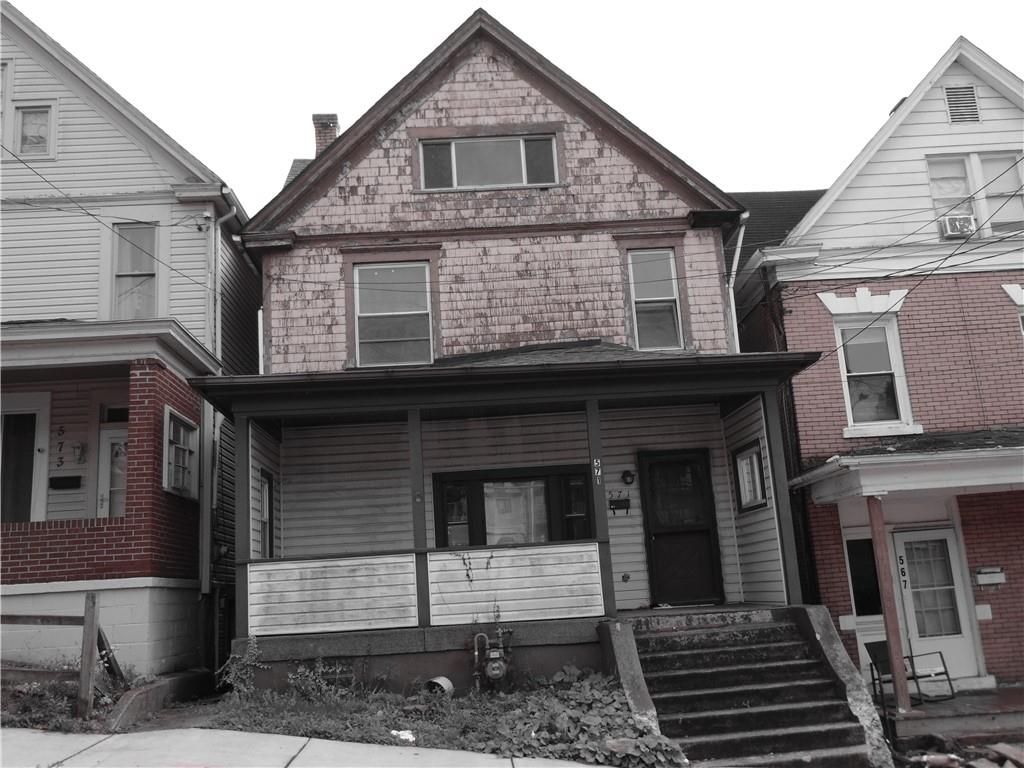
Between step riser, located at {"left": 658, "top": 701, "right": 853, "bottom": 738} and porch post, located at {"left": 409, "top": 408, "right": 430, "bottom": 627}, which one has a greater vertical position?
porch post, located at {"left": 409, "top": 408, "right": 430, "bottom": 627}

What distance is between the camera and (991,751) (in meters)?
9.20

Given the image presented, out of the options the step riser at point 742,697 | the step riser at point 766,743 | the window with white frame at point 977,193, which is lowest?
the step riser at point 766,743

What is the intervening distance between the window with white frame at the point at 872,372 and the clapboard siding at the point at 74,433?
33.1 ft

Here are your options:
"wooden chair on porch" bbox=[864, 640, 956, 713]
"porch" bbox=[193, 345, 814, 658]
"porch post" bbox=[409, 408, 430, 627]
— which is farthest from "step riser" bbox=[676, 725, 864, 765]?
"porch post" bbox=[409, 408, 430, 627]

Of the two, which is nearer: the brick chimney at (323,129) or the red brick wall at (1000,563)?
the red brick wall at (1000,563)

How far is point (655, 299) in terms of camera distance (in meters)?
13.5

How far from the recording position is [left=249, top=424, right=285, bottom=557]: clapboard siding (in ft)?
37.0

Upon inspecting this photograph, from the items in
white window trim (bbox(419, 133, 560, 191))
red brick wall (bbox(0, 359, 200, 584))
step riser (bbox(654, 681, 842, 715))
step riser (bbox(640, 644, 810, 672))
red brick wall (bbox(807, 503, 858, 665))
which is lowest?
step riser (bbox(654, 681, 842, 715))

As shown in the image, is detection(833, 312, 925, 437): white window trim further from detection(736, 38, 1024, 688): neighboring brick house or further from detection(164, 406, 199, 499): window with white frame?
detection(164, 406, 199, 499): window with white frame

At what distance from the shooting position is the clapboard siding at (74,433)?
1283 cm

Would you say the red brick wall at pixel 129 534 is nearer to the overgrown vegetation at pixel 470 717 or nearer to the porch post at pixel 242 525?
the porch post at pixel 242 525

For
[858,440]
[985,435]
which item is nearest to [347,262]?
[858,440]

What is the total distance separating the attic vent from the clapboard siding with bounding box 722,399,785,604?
19.8 ft

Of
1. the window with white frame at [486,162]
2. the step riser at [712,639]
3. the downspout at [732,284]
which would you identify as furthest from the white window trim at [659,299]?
the step riser at [712,639]
